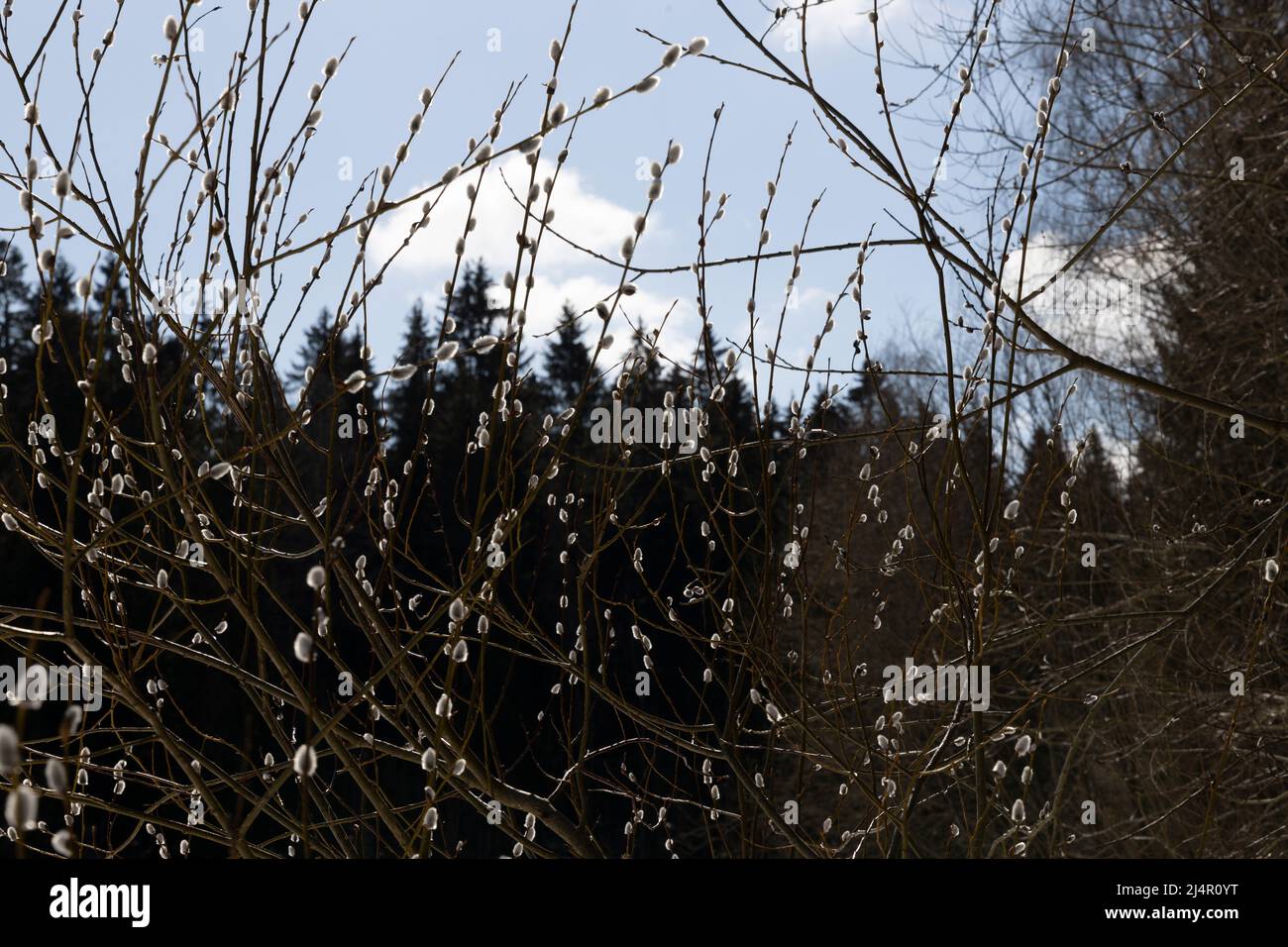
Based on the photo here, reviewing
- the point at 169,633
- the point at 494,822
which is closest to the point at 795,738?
the point at 494,822

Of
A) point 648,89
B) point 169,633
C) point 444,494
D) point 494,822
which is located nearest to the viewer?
point 648,89

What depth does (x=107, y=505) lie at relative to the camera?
170 cm

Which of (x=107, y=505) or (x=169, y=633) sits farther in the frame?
(x=169, y=633)

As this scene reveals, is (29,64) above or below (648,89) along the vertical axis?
above

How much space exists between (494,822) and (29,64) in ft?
4.14

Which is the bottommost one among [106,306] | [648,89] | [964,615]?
[964,615]

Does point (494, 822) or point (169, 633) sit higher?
point (169, 633)
